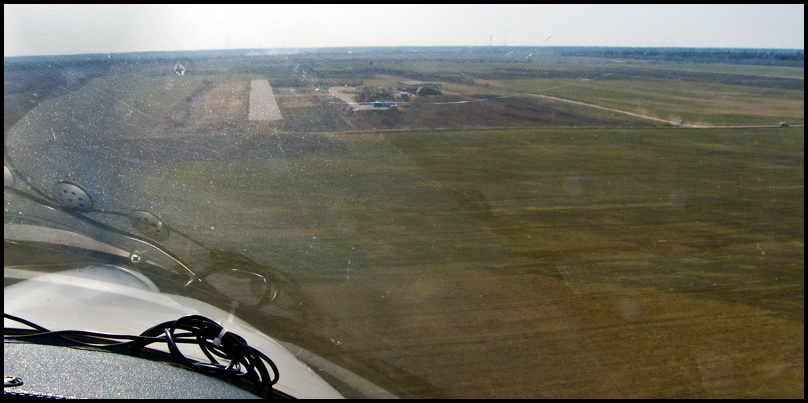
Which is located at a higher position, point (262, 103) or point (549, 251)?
point (262, 103)

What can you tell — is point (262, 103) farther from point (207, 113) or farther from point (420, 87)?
point (420, 87)

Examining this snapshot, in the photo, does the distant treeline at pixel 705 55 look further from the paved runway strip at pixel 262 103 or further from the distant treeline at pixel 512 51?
the paved runway strip at pixel 262 103

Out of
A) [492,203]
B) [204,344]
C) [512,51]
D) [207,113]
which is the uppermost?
[512,51]

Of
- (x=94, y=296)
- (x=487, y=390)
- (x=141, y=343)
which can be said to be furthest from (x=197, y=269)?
(x=487, y=390)

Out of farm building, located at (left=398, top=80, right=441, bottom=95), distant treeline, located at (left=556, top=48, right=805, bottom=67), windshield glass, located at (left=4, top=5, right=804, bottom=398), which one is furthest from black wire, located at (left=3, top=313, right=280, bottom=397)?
distant treeline, located at (left=556, top=48, right=805, bottom=67)

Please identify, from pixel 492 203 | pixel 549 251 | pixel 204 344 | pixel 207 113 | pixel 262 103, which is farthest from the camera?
pixel 492 203

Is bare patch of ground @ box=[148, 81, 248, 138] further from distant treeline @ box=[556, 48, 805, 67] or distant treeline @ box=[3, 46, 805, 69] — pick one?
distant treeline @ box=[556, 48, 805, 67]

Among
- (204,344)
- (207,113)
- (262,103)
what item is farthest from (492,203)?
(204,344)
